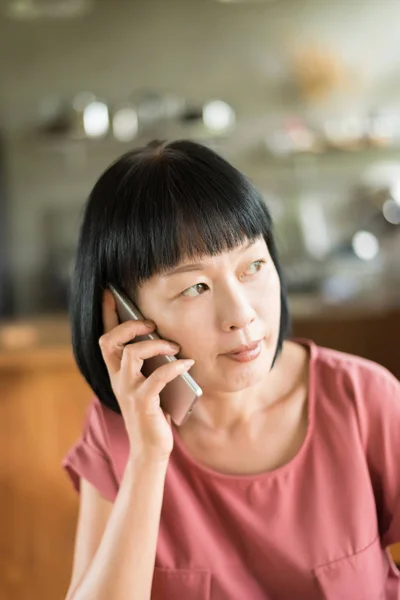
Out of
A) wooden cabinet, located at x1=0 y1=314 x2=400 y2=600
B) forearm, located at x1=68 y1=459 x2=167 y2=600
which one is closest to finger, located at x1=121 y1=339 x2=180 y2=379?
forearm, located at x1=68 y1=459 x2=167 y2=600

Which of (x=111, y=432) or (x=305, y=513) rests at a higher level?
(x=111, y=432)

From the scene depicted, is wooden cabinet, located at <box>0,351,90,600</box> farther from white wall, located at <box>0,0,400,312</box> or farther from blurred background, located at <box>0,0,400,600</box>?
white wall, located at <box>0,0,400,312</box>

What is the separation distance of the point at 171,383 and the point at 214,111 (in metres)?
2.42

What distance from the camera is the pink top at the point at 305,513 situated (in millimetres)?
884

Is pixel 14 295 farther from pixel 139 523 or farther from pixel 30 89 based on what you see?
pixel 139 523

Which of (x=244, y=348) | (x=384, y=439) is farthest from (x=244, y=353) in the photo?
(x=384, y=439)

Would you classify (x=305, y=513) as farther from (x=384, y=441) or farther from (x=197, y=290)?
(x=197, y=290)

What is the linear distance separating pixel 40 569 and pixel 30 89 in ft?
7.54

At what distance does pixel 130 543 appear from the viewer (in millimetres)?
840

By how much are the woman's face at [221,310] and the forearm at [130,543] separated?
14cm

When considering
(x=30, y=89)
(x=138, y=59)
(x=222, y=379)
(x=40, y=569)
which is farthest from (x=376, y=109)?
(x=222, y=379)

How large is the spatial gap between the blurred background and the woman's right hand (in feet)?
7.12

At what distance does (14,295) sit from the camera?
3.25 m

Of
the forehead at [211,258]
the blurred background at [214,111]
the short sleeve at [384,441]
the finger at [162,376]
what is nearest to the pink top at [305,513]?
the short sleeve at [384,441]
